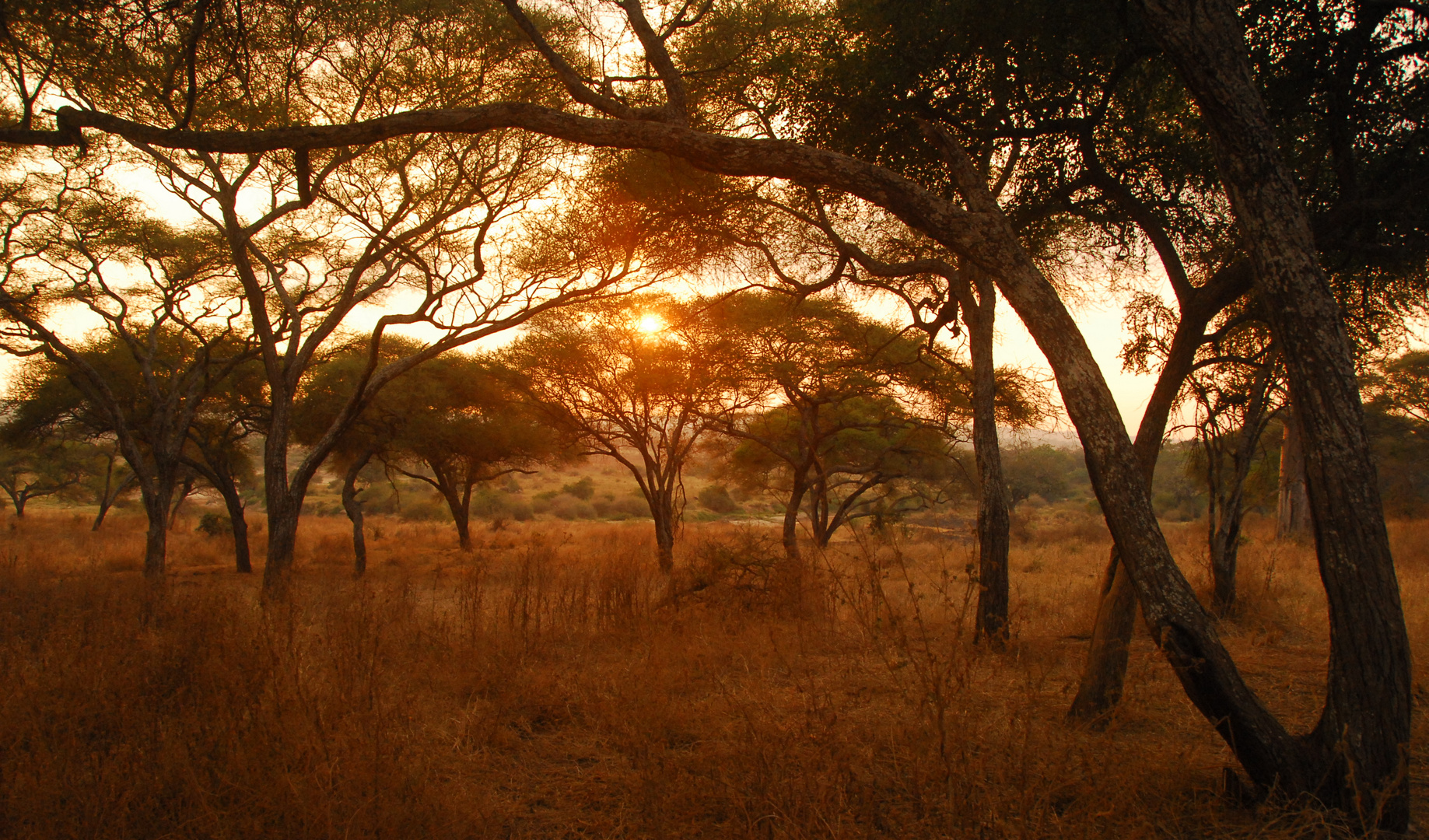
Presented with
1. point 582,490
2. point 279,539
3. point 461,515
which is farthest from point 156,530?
point 582,490

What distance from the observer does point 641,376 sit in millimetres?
13016

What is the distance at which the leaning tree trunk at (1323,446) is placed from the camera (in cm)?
266

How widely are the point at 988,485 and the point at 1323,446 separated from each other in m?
3.01

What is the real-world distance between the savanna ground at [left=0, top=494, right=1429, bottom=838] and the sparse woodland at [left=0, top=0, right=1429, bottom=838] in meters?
0.03

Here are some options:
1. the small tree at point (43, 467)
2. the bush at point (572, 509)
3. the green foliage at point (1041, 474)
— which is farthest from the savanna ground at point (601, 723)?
the bush at point (572, 509)

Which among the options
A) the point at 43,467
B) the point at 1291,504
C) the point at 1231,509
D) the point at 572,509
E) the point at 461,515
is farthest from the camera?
the point at 572,509

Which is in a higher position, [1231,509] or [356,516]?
[1231,509]

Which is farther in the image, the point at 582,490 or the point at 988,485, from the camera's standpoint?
the point at 582,490

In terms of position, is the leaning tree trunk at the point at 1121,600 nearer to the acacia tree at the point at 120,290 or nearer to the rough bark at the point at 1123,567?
the rough bark at the point at 1123,567

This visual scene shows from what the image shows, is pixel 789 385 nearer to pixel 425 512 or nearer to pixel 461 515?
pixel 461 515

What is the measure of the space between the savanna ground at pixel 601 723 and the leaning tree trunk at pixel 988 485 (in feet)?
1.10

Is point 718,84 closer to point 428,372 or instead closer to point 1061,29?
point 1061,29

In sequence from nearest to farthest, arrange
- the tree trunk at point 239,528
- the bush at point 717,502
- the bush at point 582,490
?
the tree trunk at point 239,528 < the bush at point 717,502 < the bush at point 582,490

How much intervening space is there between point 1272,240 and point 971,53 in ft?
9.61
